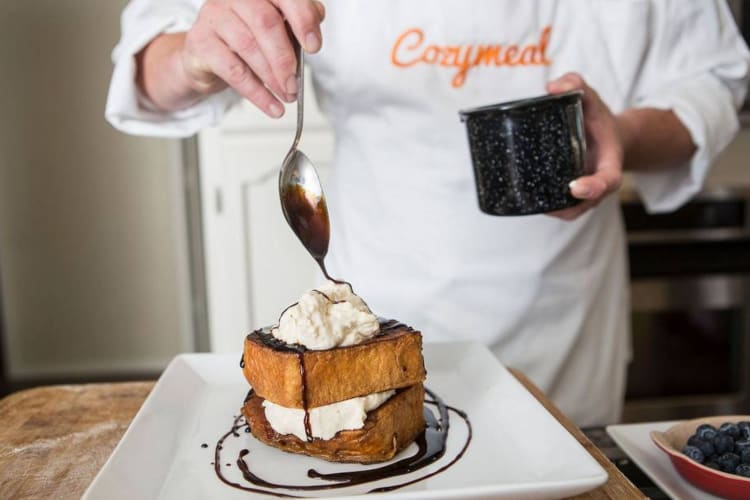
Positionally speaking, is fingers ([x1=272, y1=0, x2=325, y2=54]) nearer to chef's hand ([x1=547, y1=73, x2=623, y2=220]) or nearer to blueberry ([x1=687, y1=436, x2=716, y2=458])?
chef's hand ([x1=547, y1=73, x2=623, y2=220])

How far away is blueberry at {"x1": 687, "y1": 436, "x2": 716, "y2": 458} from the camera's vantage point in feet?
2.32

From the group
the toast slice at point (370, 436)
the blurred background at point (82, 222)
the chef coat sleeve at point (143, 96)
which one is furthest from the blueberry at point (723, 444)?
the blurred background at point (82, 222)

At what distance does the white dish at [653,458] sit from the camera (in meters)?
0.70

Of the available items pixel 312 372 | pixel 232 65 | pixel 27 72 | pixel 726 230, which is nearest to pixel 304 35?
pixel 232 65

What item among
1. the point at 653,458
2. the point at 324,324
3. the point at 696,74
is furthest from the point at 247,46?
the point at 696,74

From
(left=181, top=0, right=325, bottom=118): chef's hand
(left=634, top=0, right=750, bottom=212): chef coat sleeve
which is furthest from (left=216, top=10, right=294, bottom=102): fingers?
(left=634, top=0, right=750, bottom=212): chef coat sleeve

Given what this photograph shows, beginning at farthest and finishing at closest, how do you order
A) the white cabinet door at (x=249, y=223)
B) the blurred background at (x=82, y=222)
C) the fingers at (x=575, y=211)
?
the blurred background at (x=82, y=222), the white cabinet door at (x=249, y=223), the fingers at (x=575, y=211)

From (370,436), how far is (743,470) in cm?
34

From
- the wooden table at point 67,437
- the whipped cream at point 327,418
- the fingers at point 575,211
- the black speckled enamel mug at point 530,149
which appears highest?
the black speckled enamel mug at point 530,149

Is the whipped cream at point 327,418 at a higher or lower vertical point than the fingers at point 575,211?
lower

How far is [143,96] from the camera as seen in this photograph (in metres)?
1.15

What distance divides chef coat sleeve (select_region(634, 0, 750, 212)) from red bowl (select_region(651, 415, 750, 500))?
22.5 inches

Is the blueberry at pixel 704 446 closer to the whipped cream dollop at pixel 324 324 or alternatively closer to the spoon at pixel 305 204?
the whipped cream dollop at pixel 324 324

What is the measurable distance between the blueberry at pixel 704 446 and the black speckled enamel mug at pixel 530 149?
30 cm
